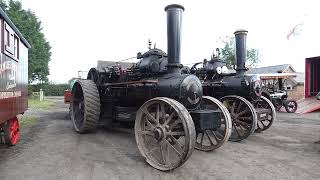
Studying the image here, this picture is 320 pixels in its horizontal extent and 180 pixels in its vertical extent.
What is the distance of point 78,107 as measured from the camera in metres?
8.27

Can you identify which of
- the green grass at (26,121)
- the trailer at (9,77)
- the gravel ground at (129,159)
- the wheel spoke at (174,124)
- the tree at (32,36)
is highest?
the tree at (32,36)

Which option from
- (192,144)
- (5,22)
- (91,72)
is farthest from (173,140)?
(91,72)

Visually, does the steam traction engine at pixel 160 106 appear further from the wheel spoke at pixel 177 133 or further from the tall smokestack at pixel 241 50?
the tall smokestack at pixel 241 50

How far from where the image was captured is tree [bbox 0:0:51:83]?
31.4 meters

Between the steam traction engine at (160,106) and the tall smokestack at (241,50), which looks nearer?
the steam traction engine at (160,106)

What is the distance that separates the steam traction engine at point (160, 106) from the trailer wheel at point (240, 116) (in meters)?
1.02

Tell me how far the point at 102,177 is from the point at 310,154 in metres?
3.94

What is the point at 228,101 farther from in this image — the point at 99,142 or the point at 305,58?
the point at 305,58

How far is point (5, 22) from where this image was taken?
4.50 meters

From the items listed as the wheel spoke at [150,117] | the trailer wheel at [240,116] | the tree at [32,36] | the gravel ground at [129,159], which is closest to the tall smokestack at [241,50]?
the trailer wheel at [240,116]

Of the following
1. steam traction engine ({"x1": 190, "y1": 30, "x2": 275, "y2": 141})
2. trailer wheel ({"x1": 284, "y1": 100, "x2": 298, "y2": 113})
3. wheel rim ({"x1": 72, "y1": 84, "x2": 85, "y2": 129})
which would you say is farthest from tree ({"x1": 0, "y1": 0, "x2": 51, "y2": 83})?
steam traction engine ({"x1": 190, "y1": 30, "x2": 275, "y2": 141})

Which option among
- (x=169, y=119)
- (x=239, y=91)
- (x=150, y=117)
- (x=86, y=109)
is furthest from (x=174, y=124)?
(x=239, y=91)

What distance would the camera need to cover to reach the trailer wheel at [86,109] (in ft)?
24.2

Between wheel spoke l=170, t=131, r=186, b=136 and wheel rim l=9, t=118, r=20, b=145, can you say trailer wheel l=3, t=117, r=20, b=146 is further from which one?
wheel spoke l=170, t=131, r=186, b=136
